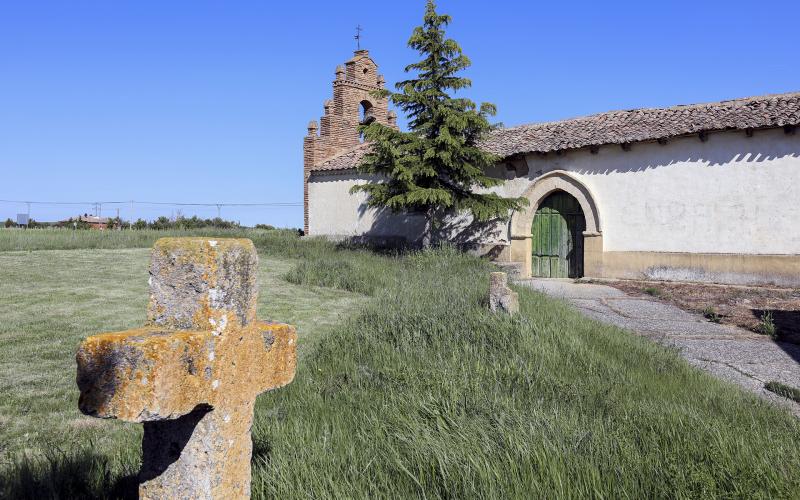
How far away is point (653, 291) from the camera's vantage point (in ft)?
40.2

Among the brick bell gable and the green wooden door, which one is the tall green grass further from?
the green wooden door

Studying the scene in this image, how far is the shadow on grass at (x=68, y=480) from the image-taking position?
99.2 inches

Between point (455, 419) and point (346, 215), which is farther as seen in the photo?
point (346, 215)

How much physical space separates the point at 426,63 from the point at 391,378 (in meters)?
12.6

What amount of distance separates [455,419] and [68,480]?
1.89 meters

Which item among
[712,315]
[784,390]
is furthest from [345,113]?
[784,390]

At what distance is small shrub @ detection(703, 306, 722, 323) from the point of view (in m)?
9.21

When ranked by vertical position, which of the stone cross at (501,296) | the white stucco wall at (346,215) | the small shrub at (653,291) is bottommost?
the small shrub at (653,291)

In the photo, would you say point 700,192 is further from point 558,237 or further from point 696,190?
point 558,237

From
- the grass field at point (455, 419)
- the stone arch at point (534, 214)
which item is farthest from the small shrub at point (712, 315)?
the stone arch at point (534, 214)

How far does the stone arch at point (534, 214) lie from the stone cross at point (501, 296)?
9.33 m

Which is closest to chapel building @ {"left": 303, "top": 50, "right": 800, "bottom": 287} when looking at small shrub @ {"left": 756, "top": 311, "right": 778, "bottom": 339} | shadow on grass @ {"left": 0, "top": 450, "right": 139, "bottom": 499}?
small shrub @ {"left": 756, "top": 311, "right": 778, "bottom": 339}

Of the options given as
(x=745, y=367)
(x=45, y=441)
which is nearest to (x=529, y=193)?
(x=745, y=367)

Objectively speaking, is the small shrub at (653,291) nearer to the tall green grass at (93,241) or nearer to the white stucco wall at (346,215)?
A: the white stucco wall at (346,215)
